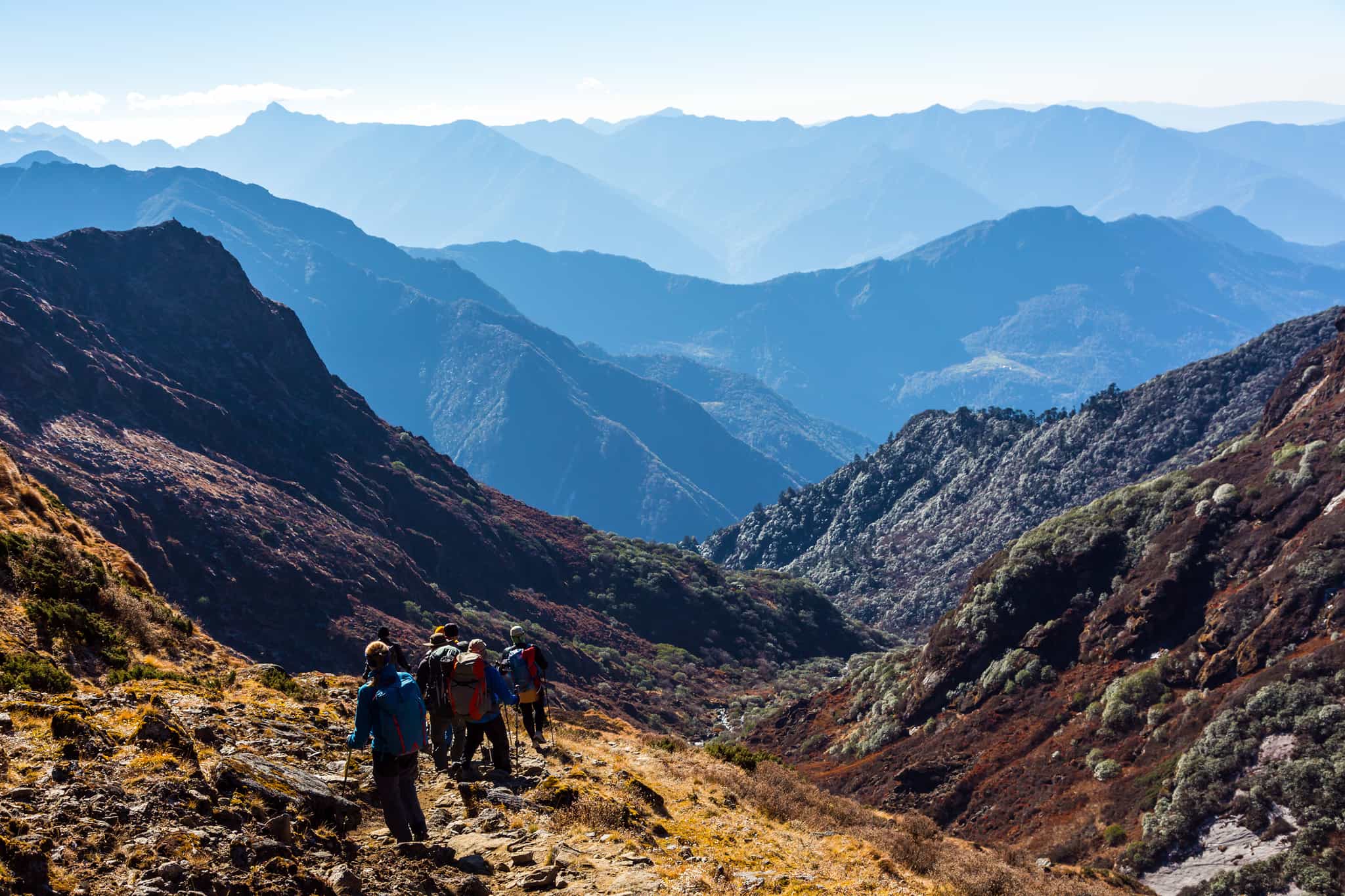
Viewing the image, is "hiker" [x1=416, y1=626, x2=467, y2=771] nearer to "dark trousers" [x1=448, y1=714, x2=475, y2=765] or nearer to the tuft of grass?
"dark trousers" [x1=448, y1=714, x2=475, y2=765]

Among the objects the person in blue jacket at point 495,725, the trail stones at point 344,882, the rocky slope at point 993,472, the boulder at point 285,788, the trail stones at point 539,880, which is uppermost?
the rocky slope at point 993,472

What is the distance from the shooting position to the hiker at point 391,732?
33.7 feet

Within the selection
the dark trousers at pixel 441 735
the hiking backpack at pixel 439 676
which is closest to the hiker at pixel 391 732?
the hiking backpack at pixel 439 676

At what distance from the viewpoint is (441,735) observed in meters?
13.9

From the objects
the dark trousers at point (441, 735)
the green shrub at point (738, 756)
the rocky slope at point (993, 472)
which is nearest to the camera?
the dark trousers at point (441, 735)

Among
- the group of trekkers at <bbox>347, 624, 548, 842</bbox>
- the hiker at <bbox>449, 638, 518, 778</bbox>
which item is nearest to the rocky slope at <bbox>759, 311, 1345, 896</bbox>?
the group of trekkers at <bbox>347, 624, 548, 842</bbox>

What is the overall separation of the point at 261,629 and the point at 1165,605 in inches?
1640

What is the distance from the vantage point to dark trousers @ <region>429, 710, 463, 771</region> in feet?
45.3

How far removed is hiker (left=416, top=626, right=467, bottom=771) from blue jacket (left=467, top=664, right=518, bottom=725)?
1.60 feet

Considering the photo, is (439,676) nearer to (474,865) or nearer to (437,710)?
(437,710)

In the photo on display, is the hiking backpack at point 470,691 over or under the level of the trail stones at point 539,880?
over

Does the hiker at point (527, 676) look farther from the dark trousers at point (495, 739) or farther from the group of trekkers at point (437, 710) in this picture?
the dark trousers at point (495, 739)

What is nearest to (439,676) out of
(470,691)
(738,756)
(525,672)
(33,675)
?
(470,691)

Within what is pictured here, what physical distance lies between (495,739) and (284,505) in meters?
54.4
